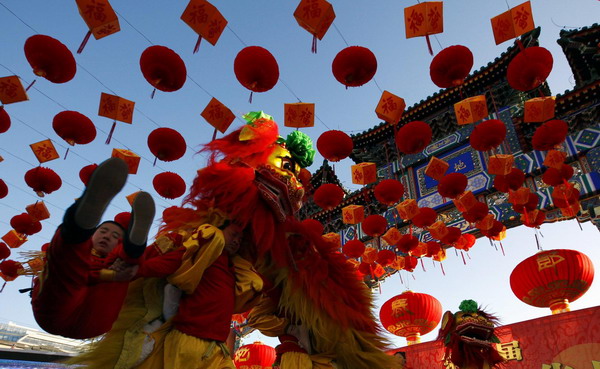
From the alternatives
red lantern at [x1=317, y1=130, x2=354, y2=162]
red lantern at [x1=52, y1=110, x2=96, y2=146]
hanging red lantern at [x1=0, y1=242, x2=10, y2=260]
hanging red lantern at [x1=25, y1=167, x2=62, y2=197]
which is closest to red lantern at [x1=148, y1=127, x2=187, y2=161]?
red lantern at [x1=52, y1=110, x2=96, y2=146]

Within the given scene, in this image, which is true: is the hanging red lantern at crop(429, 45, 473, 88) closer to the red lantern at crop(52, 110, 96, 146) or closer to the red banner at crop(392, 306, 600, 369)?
the red lantern at crop(52, 110, 96, 146)

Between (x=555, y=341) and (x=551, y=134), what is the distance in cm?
295

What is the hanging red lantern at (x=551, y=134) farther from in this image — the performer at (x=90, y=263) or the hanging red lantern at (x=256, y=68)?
the performer at (x=90, y=263)

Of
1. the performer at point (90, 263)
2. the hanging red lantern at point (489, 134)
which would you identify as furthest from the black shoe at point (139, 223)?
the hanging red lantern at point (489, 134)

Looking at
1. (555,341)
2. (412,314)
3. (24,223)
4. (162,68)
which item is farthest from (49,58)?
(412,314)

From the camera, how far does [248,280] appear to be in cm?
174

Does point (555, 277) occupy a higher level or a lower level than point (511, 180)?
lower

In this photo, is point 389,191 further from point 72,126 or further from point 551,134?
point 72,126

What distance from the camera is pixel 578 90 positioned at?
23.7 ft

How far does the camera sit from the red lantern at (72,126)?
12.4ft

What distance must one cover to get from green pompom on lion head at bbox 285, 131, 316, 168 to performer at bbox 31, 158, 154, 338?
1.16 m

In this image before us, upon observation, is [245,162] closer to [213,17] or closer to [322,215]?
[213,17]

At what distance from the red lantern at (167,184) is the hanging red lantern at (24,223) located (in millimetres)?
2761

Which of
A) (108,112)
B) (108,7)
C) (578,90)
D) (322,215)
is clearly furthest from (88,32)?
(322,215)
